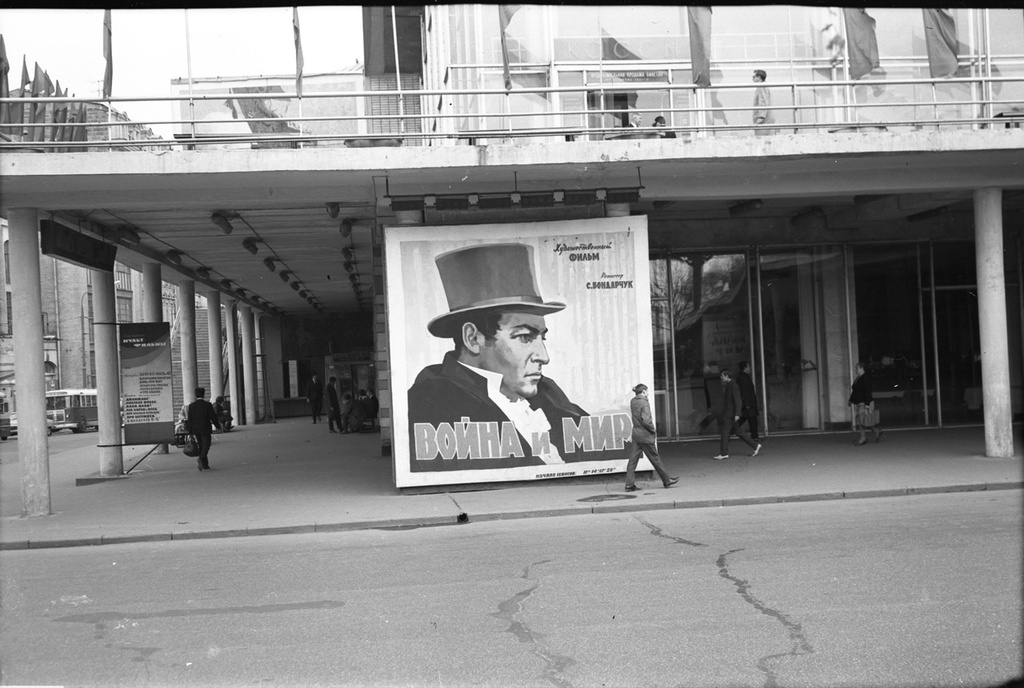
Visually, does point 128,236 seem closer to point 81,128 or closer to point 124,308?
point 81,128

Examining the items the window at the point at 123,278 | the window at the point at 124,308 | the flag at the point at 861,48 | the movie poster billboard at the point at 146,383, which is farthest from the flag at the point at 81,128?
the window at the point at 124,308

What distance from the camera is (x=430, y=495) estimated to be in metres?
15.0

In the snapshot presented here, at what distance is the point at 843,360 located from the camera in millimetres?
21406

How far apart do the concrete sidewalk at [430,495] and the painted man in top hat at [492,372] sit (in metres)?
0.81

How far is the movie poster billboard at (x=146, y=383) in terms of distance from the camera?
1945 centimetres

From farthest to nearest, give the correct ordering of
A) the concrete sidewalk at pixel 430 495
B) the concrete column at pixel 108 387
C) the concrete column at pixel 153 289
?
the concrete column at pixel 153 289 < the concrete column at pixel 108 387 < the concrete sidewalk at pixel 430 495

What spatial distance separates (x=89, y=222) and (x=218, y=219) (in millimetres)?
2635

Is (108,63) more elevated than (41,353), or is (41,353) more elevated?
(108,63)

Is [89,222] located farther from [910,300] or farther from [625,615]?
[910,300]

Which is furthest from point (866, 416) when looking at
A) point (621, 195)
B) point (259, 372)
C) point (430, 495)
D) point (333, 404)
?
point (259, 372)

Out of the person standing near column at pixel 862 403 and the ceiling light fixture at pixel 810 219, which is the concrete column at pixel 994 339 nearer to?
the person standing near column at pixel 862 403

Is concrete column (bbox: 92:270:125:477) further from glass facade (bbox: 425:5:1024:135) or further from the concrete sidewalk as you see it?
glass facade (bbox: 425:5:1024:135)

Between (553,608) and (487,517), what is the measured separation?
221 inches

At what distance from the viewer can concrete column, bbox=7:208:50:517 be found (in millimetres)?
14398
